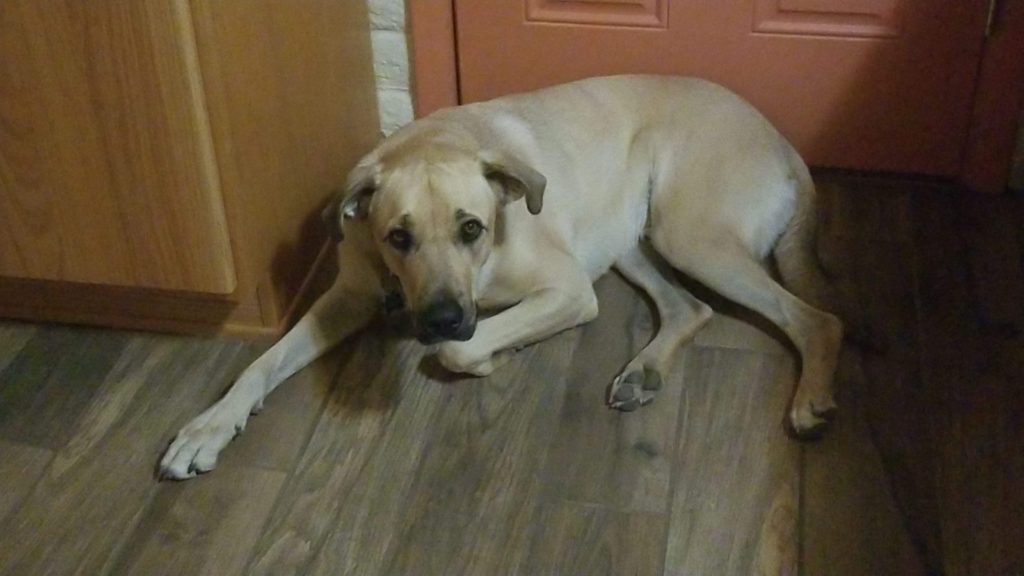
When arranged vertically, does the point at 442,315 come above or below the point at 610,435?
above

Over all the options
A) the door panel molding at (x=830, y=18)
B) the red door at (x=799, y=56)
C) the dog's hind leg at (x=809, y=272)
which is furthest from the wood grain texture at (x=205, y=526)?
the door panel molding at (x=830, y=18)

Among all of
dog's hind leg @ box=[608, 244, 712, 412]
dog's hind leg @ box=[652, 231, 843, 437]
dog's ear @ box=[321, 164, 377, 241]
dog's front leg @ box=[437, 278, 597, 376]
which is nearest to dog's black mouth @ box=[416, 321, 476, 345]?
dog's front leg @ box=[437, 278, 597, 376]

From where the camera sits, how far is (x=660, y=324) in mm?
2480

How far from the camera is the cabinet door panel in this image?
79.4 inches

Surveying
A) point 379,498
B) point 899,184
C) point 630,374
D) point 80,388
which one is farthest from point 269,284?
point 899,184

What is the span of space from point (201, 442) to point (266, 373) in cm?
20

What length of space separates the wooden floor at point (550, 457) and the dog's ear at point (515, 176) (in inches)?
16.0

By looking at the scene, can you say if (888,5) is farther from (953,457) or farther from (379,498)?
(379,498)

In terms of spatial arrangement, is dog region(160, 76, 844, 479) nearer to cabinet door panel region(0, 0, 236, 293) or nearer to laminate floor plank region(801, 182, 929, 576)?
laminate floor plank region(801, 182, 929, 576)

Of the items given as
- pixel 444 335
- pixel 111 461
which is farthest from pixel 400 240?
pixel 111 461

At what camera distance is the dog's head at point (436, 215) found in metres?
2.07

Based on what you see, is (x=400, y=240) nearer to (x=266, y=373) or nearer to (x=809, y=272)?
(x=266, y=373)

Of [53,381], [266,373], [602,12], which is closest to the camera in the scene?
[266,373]

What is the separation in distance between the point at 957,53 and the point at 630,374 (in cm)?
114
